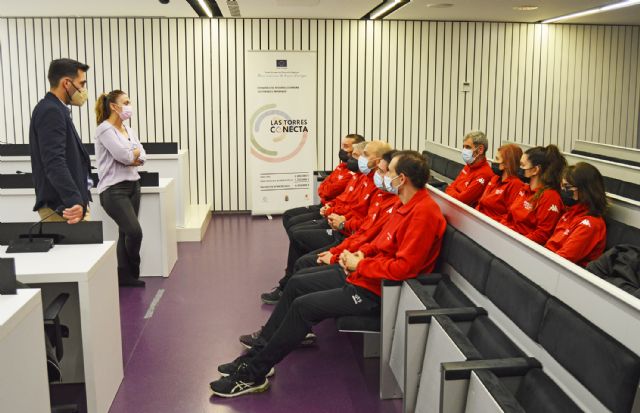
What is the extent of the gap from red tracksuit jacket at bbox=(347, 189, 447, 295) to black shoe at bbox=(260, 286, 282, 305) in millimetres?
1713

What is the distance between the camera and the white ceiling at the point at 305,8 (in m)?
7.87

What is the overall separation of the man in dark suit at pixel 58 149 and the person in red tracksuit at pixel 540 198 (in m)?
3.04

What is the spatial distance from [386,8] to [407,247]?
18.5 feet

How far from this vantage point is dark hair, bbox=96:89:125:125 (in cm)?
546

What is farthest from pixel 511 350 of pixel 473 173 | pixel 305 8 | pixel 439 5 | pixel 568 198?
pixel 305 8

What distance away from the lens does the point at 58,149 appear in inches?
156

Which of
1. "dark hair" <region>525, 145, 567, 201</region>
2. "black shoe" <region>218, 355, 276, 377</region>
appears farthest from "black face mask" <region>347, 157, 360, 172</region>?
"black shoe" <region>218, 355, 276, 377</region>

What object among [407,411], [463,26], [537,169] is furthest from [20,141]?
[407,411]

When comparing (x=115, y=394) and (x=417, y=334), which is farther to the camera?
(x=115, y=394)

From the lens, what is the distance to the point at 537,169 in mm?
4742

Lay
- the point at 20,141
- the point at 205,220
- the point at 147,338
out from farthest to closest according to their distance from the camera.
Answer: the point at 20,141
the point at 205,220
the point at 147,338

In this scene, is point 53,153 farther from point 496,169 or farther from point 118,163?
point 496,169

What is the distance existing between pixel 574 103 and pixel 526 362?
339 inches

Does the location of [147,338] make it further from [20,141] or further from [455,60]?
[455,60]
